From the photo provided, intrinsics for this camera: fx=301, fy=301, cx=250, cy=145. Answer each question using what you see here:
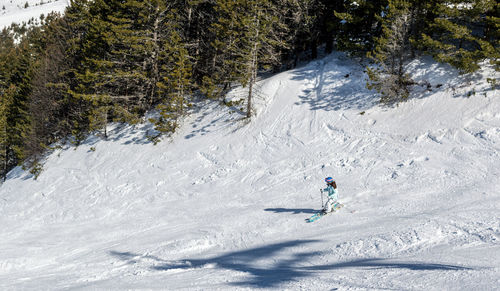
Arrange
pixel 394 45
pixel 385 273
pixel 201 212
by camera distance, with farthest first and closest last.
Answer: pixel 394 45, pixel 201 212, pixel 385 273

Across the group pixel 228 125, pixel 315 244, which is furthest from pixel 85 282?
pixel 228 125

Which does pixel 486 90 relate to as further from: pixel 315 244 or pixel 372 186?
pixel 315 244

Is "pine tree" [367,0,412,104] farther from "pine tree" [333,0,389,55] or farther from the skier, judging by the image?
the skier

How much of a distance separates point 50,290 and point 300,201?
28.3 ft

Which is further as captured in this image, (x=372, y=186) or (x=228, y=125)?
(x=228, y=125)

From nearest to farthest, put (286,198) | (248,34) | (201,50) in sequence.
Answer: (286,198)
(248,34)
(201,50)

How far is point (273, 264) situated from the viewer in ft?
25.2

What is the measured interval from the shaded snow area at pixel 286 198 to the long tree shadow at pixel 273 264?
0.05 metres

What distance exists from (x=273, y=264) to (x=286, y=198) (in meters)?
5.21

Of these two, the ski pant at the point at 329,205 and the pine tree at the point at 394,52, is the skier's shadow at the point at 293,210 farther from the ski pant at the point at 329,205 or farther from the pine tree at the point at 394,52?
the pine tree at the point at 394,52

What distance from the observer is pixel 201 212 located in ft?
43.6

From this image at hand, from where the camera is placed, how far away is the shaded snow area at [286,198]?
6.99 m

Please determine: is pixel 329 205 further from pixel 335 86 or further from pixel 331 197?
pixel 335 86

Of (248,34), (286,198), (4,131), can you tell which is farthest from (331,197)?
(4,131)
